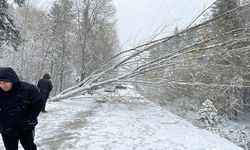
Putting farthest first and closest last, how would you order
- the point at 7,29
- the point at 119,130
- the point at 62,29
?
the point at 62,29 < the point at 7,29 < the point at 119,130

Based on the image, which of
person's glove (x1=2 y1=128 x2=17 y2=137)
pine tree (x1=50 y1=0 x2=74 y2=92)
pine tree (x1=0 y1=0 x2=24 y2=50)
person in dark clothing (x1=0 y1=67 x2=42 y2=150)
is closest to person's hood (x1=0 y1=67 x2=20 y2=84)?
person in dark clothing (x1=0 y1=67 x2=42 y2=150)

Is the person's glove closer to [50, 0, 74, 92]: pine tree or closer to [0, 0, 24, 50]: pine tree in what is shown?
[0, 0, 24, 50]: pine tree

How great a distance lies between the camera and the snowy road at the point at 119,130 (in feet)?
25.9

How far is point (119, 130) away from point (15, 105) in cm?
512

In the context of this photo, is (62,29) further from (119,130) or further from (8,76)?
(8,76)

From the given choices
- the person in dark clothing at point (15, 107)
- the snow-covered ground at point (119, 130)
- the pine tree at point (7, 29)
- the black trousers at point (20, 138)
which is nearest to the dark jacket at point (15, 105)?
the person in dark clothing at point (15, 107)

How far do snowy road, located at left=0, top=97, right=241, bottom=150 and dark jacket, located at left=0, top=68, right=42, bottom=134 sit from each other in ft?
9.19

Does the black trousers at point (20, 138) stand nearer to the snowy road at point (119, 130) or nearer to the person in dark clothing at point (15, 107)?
the person in dark clothing at point (15, 107)

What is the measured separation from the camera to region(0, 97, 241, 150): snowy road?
789 centimetres

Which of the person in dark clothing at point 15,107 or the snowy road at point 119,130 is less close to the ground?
the person in dark clothing at point 15,107

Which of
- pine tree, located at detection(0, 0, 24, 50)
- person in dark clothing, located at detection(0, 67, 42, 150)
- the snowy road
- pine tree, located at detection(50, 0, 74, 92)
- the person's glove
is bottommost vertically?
the snowy road

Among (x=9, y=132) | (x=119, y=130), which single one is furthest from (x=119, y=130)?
(x=9, y=132)

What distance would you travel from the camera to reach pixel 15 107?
15.5ft

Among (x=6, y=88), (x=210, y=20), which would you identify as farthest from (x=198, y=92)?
(x=6, y=88)
